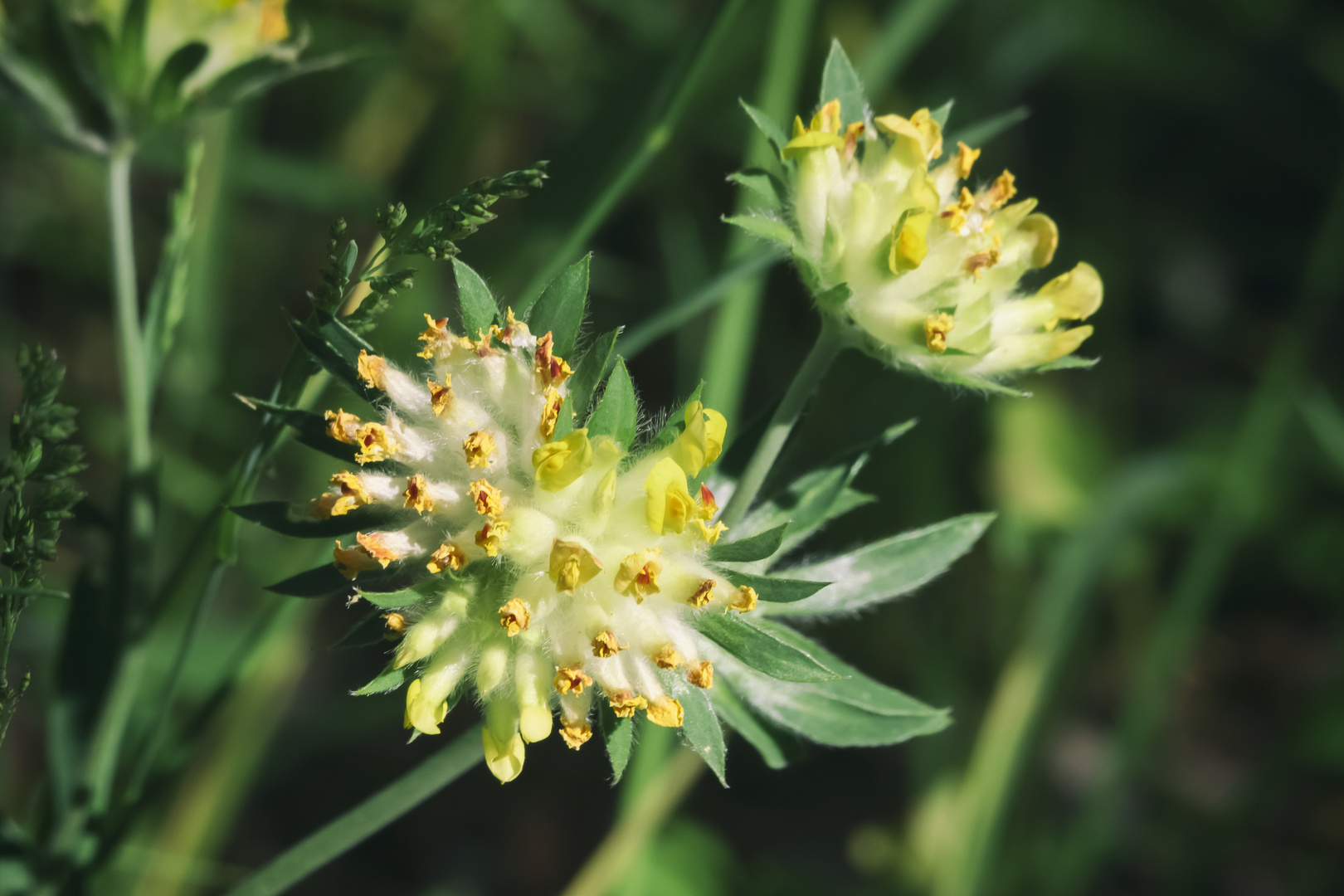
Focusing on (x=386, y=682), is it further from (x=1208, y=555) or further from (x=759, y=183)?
(x=1208, y=555)

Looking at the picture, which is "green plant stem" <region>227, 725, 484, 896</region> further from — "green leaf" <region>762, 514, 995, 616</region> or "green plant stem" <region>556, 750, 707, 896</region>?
"green plant stem" <region>556, 750, 707, 896</region>

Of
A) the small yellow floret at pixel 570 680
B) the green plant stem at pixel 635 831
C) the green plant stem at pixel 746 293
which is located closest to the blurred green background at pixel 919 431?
the green plant stem at pixel 635 831

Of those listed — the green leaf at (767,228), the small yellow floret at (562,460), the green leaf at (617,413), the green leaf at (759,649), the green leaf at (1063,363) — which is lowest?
the green leaf at (759,649)

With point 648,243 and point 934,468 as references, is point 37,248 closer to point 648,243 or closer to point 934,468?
point 648,243

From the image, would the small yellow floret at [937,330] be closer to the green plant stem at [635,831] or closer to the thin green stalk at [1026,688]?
the green plant stem at [635,831]

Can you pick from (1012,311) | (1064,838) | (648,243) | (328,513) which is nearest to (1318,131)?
(648,243)

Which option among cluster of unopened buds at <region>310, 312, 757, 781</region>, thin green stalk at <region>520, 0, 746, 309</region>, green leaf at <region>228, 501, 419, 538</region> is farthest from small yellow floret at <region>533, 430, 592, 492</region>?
thin green stalk at <region>520, 0, 746, 309</region>

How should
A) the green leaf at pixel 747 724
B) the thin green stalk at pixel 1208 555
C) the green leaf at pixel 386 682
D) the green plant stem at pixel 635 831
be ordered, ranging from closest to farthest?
the green leaf at pixel 386 682, the green leaf at pixel 747 724, the green plant stem at pixel 635 831, the thin green stalk at pixel 1208 555
